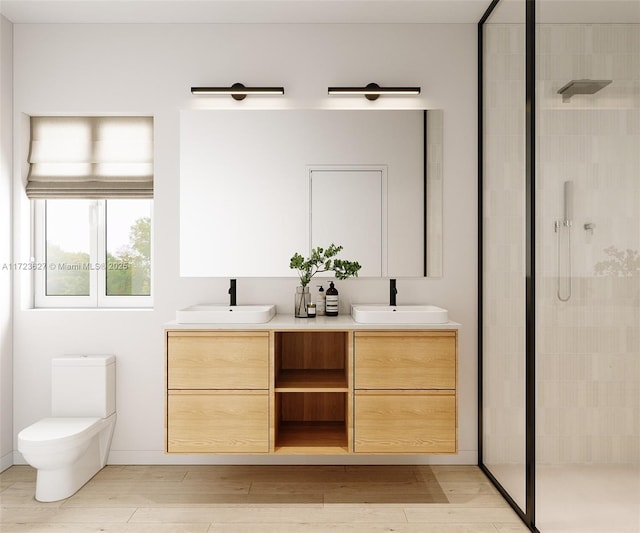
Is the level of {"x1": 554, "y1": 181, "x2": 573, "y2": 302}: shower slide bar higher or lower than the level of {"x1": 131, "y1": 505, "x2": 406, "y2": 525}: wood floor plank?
higher

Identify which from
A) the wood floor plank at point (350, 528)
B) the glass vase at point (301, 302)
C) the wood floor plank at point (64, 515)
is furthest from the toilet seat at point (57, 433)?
the glass vase at point (301, 302)

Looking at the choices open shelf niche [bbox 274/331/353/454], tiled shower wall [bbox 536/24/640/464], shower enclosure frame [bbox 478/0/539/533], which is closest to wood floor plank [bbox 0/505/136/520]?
open shelf niche [bbox 274/331/353/454]

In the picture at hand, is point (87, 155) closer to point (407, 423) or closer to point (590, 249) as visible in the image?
point (407, 423)

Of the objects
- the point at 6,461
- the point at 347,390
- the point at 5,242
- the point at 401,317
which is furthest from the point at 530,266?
the point at 6,461

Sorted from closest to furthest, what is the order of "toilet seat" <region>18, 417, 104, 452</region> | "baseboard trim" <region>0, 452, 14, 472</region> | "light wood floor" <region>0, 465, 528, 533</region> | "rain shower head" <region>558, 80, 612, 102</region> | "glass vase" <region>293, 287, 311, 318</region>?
"rain shower head" <region>558, 80, 612, 102</region> < "light wood floor" <region>0, 465, 528, 533</region> < "toilet seat" <region>18, 417, 104, 452</region> < "glass vase" <region>293, 287, 311, 318</region> < "baseboard trim" <region>0, 452, 14, 472</region>

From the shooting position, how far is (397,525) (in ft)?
7.99

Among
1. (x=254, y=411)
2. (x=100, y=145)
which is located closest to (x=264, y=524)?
(x=254, y=411)

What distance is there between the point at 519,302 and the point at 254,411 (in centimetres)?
142

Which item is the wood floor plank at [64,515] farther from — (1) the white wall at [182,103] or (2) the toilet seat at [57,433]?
(1) the white wall at [182,103]

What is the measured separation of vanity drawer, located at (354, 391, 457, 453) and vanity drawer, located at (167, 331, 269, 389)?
55cm

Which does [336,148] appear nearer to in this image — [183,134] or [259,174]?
[259,174]

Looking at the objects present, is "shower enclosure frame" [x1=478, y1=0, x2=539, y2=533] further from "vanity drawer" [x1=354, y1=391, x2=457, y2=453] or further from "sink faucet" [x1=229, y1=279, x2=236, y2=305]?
"sink faucet" [x1=229, y1=279, x2=236, y2=305]

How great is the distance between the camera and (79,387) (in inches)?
118

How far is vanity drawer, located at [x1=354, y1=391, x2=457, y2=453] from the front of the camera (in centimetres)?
259
